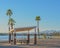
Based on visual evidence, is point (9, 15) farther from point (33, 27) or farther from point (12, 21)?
point (33, 27)

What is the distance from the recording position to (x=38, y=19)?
301 feet

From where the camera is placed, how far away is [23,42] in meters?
39.5

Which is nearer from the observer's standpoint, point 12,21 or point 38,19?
point 12,21

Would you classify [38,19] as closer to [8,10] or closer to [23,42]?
A: [8,10]

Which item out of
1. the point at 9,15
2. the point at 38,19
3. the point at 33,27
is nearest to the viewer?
the point at 33,27

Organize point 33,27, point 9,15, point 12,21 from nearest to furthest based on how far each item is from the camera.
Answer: point 33,27
point 9,15
point 12,21

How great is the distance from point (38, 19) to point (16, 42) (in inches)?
2051

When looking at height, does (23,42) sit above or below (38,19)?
below

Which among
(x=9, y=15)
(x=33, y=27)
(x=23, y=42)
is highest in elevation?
(x=9, y=15)

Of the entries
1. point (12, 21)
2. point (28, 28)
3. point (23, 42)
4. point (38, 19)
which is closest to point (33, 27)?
point (28, 28)

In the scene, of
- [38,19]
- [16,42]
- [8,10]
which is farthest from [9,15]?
[38,19]

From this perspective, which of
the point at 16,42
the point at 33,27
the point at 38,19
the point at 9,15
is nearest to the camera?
the point at 33,27

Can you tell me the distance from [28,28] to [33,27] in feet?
2.73

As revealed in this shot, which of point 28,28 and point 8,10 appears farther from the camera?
point 8,10
